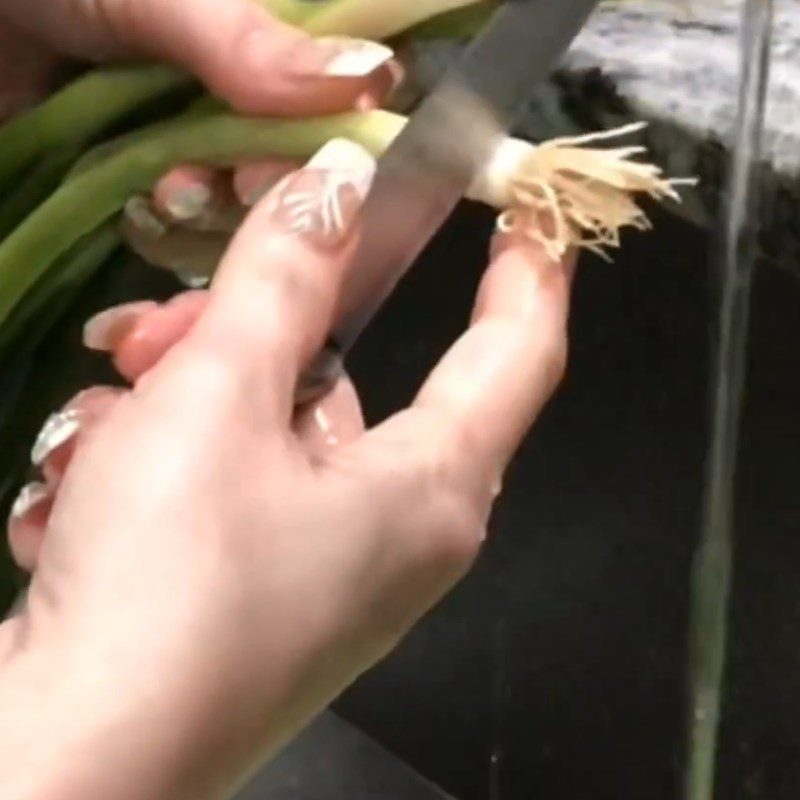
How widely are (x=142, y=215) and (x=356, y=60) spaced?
0.35 feet

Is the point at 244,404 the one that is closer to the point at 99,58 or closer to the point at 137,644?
the point at 137,644

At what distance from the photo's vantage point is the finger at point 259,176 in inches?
23.1

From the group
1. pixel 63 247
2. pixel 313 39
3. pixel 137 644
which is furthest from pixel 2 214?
pixel 137 644

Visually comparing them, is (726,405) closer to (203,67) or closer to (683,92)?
(683,92)

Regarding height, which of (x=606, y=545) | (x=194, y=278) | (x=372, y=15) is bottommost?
(x=606, y=545)

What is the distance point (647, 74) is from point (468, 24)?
7 centimetres

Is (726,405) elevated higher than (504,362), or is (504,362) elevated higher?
(504,362)

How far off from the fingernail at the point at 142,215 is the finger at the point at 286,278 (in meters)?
0.11

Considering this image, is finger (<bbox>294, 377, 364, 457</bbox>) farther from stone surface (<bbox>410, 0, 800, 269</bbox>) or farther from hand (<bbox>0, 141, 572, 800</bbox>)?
stone surface (<bbox>410, 0, 800, 269</bbox>)

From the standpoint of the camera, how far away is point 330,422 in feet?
1.70

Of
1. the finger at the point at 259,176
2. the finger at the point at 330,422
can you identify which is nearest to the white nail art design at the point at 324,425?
the finger at the point at 330,422

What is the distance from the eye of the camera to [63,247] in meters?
0.61

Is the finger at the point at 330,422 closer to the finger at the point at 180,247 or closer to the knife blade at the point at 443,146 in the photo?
the knife blade at the point at 443,146

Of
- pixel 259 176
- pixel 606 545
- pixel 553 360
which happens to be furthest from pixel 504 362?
pixel 606 545
